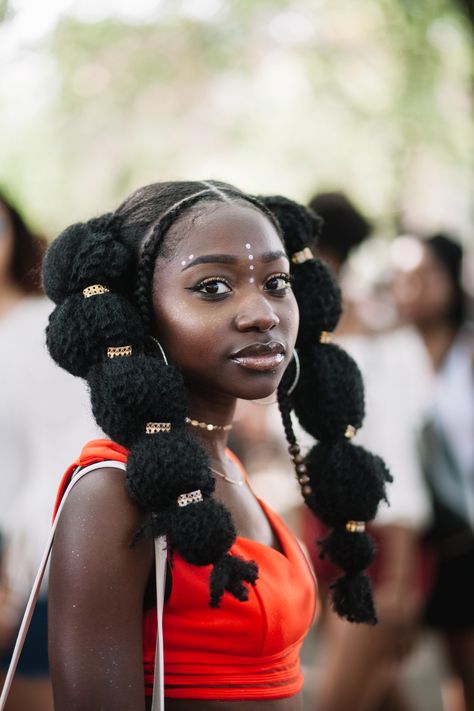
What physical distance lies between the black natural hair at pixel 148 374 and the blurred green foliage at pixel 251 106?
28.6 feet

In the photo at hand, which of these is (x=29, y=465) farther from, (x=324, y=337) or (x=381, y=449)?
(x=324, y=337)

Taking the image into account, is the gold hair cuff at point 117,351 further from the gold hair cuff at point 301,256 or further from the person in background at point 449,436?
the person in background at point 449,436

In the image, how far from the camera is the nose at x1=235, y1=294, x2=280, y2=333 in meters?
2.06

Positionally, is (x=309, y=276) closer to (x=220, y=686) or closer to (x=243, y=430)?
(x=220, y=686)

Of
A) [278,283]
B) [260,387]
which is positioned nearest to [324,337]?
[278,283]

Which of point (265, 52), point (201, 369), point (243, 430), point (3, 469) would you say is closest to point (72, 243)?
point (201, 369)

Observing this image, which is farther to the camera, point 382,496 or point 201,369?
point 382,496

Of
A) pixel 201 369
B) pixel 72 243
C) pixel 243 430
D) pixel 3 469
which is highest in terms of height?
pixel 72 243

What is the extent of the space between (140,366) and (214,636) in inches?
23.6

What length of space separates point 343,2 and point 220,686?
10210 millimetres

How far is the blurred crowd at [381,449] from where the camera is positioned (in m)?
3.57

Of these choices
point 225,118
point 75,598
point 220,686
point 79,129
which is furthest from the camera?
point 225,118

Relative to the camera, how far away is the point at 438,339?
520 cm

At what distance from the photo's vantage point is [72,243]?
217cm
